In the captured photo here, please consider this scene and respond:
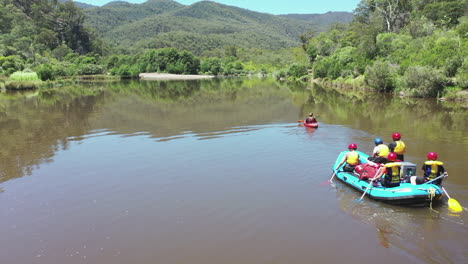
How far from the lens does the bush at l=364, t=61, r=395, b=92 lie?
147ft

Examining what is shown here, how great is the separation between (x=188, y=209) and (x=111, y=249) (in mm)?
2658

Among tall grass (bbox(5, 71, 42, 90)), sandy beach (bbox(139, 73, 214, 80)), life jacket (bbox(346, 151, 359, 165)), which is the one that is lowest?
life jacket (bbox(346, 151, 359, 165))

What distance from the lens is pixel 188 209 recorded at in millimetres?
10305

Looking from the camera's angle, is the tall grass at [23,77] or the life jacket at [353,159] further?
the tall grass at [23,77]

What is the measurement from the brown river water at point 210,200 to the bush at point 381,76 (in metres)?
24.6

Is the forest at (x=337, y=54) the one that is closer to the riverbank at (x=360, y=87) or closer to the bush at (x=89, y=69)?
the bush at (x=89, y=69)

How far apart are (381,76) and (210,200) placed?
136 ft

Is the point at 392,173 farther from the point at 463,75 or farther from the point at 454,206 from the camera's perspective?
the point at 463,75

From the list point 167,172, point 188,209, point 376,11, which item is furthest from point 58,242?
point 376,11

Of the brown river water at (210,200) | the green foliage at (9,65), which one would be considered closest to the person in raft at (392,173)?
the brown river water at (210,200)

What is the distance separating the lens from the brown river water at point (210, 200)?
318 inches

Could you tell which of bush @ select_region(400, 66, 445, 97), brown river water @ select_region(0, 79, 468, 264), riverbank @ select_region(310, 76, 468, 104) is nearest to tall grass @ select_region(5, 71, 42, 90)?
brown river water @ select_region(0, 79, 468, 264)

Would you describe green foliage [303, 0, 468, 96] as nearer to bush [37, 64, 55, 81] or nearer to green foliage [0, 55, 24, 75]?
bush [37, 64, 55, 81]

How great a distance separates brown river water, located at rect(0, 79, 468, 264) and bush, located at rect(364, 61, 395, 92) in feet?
80.7
